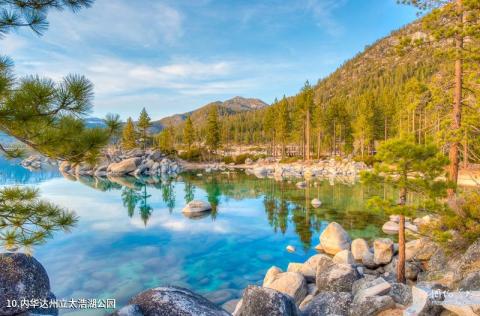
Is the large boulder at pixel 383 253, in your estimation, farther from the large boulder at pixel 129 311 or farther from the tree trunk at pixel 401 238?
the large boulder at pixel 129 311

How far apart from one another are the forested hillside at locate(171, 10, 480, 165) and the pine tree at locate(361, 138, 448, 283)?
1.88ft

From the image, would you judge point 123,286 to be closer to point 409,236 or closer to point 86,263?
point 86,263

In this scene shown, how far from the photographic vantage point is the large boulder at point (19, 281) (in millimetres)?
3977

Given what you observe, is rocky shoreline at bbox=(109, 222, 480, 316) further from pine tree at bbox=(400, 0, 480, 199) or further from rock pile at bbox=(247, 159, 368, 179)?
rock pile at bbox=(247, 159, 368, 179)

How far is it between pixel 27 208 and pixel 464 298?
6.15 metres

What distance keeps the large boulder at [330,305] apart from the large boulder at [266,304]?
93 centimetres

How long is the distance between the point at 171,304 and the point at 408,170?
603cm

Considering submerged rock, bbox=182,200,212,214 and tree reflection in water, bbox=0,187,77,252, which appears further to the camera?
submerged rock, bbox=182,200,212,214

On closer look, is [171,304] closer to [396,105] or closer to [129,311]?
[129,311]

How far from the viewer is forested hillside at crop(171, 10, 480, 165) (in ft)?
33.2

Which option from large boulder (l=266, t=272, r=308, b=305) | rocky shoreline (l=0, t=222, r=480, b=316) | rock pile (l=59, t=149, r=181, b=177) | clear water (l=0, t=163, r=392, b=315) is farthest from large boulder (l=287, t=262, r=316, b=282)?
rock pile (l=59, t=149, r=181, b=177)

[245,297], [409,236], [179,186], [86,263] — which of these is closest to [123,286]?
[86,263]

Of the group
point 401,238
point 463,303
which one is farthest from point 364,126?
point 463,303

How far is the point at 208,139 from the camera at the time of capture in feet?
182
